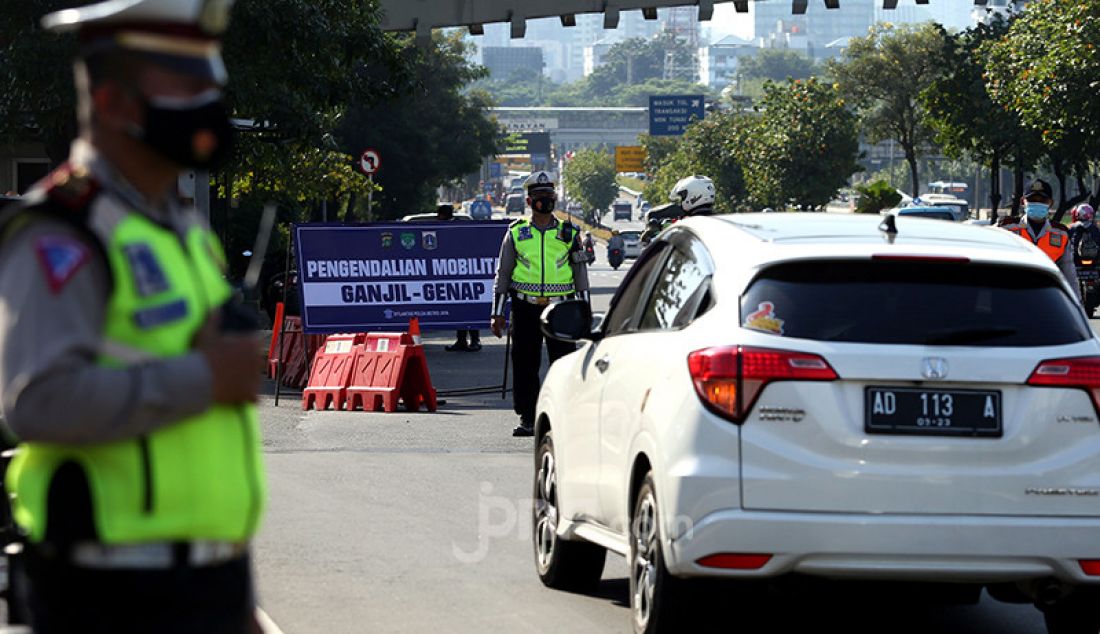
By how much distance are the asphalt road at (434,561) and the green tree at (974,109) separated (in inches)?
2051

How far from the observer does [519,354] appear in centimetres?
1477

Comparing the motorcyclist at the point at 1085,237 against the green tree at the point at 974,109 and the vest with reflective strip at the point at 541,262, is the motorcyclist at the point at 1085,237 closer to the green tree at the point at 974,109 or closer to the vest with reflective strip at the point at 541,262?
the vest with reflective strip at the point at 541,262

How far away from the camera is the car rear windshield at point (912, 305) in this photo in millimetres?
6719

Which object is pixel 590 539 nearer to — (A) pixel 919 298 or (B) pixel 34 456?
(A) pixel 919 298

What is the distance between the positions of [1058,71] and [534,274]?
1442 inches

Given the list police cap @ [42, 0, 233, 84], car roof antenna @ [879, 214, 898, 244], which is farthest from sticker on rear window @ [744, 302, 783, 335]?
police cap @ [42, 0, 233, 84]

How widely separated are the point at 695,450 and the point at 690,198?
782 centimetres

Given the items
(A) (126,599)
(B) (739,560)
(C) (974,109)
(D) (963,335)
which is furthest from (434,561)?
(C) (974,109)

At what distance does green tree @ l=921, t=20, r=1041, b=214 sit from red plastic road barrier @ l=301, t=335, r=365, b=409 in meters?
48.3

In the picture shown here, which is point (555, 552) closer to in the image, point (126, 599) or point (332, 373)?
point (126, 599)

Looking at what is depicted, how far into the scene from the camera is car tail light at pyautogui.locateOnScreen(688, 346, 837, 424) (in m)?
6.57

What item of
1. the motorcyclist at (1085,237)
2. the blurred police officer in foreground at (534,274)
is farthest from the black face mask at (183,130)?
the motorcyclist at (1085,237)

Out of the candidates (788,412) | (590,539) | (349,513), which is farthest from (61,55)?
(788,412)

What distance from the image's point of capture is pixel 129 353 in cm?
338
